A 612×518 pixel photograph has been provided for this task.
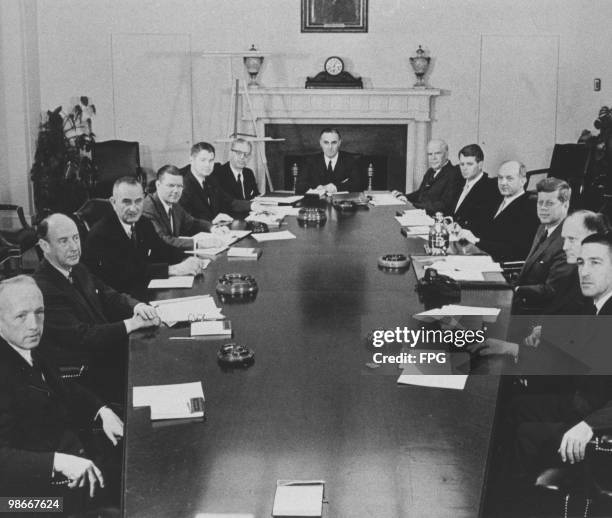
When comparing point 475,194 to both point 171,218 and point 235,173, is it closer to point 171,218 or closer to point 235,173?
point 235,173

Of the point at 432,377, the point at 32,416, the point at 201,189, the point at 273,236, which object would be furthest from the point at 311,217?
the point at 32,416

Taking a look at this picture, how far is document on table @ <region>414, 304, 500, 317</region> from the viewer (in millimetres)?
3162

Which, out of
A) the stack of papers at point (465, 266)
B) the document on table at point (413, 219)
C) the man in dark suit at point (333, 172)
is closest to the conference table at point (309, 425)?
the stack of papers at point (465, 266)

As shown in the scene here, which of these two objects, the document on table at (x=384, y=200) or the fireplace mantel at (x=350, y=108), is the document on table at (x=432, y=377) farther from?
the fireplace mantel at (x=350, y=108)

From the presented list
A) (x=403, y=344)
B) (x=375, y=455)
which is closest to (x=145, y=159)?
(x=403, y=344)

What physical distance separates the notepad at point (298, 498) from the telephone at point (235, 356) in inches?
30.3

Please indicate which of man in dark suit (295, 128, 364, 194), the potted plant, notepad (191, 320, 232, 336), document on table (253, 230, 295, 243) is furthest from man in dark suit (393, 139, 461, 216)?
notepad (191, 320, 232, 336)

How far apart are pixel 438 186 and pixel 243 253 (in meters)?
2.78

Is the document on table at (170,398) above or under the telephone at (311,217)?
under

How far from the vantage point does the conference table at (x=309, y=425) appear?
1826 millimetres

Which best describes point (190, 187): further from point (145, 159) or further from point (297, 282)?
point (145, 159)

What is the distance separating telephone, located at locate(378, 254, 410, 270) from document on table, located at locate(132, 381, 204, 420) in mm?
1765

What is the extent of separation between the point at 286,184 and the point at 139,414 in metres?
6.96

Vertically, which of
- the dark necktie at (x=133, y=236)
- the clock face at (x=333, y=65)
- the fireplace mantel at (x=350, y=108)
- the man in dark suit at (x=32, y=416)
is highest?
the clock face at (x=333, y=65)
